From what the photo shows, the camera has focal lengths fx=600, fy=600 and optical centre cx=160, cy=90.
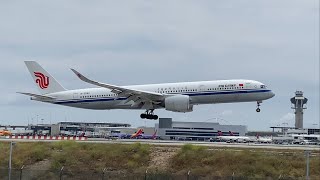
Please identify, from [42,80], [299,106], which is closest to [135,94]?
[42,80]

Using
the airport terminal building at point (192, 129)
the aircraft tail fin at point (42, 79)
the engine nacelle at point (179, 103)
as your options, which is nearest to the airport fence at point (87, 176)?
the engine nacelle at point (179, 103)

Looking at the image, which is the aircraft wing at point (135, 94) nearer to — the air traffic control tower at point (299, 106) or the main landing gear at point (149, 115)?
the main landing gear at point (149, 115)

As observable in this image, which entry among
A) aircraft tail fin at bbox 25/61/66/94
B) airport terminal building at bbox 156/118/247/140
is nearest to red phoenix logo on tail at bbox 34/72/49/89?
aircraft tail fin at bbox 25/61/66/94

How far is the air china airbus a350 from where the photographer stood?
2325 inches

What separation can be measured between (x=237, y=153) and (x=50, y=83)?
33.2m

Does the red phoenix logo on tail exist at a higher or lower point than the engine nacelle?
higher

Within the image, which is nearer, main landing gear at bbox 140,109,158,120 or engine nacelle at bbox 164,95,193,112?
engine nacelle at bbox 164,95,193,112

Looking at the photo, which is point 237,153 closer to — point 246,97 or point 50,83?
point 246,97

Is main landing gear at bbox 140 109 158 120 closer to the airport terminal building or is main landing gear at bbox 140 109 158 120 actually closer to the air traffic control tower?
the airport terminal building

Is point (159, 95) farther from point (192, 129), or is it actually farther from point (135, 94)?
point (192, 129)

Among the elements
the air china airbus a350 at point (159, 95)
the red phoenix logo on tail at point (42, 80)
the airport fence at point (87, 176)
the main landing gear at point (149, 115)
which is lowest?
the airport fence at point (87, 176)

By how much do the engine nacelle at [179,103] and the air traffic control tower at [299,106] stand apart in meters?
→ 142

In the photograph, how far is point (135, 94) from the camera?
2415 inches

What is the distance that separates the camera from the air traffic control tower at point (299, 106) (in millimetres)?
195125
